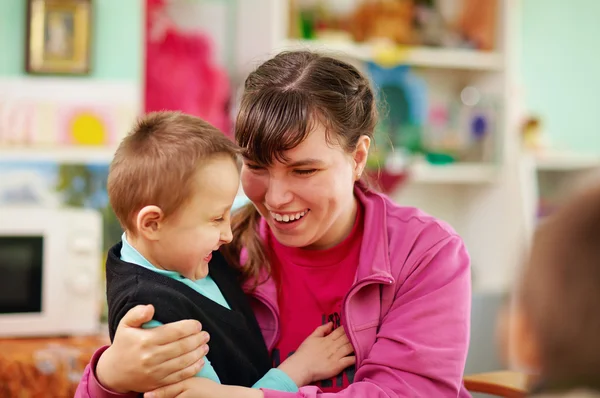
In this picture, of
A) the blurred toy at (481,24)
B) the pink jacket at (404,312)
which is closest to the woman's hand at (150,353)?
the pink jacket at (404,312)

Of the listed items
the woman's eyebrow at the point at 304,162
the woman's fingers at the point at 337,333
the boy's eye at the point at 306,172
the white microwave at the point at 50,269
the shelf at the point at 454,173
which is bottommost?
the white microwave at the point at 50,269

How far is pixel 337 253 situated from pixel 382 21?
2017 millimetres

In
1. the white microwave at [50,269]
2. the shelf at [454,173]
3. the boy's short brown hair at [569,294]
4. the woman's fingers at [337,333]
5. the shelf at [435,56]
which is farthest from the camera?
the shelf at [454,173]

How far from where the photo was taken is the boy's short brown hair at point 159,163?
1259 millimetres

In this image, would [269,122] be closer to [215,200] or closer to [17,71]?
[215,200]

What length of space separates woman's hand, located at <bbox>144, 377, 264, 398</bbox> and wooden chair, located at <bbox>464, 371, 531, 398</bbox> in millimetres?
669

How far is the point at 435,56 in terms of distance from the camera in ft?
11.3

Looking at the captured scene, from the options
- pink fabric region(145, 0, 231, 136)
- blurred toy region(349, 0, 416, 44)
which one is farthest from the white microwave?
blurred toy region(349, 0, 416, 44)

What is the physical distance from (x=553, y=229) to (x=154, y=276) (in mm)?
716

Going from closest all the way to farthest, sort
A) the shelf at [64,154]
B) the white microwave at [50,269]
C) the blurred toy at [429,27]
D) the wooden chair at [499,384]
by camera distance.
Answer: the wooden chair at [499,384] < the white microwave at [50,269] < the shelf at [64,154] < the blurred toy at [429,27]

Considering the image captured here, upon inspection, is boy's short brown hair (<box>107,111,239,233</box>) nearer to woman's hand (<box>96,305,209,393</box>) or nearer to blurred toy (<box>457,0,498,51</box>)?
woman's hand (<box>96,305,209,393</box>)

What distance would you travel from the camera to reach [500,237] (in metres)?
3.56

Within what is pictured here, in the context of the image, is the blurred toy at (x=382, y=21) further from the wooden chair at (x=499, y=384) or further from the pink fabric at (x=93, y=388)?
the pink fabric at (x=93, y=388)

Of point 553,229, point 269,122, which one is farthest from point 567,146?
point 553,229
